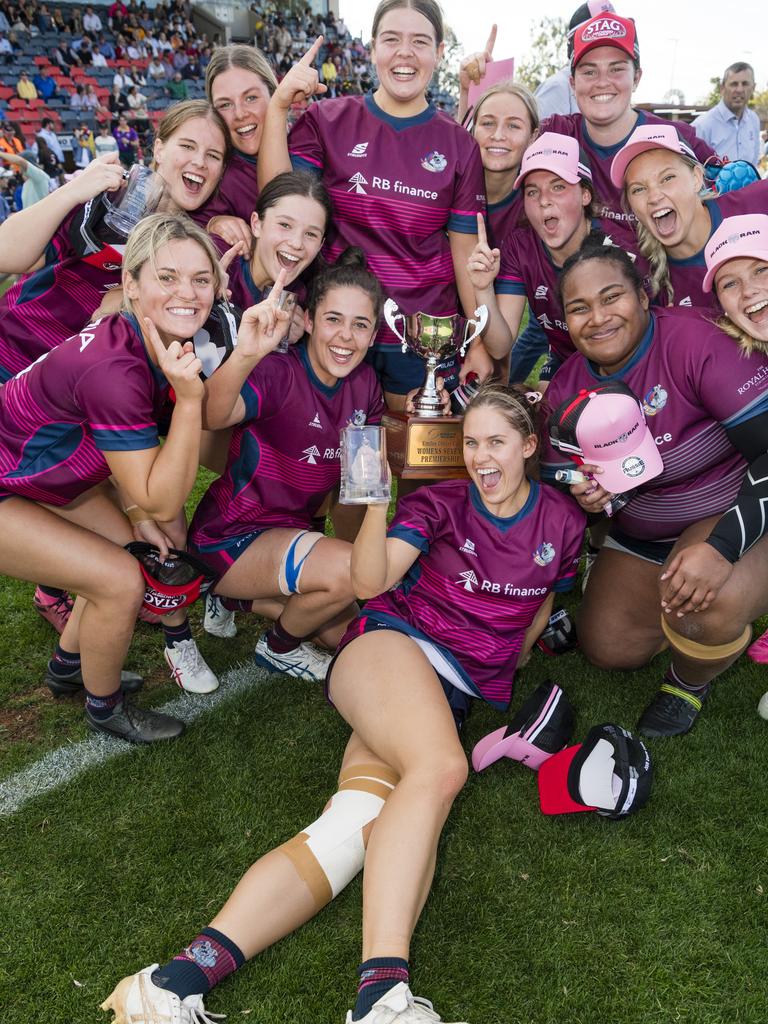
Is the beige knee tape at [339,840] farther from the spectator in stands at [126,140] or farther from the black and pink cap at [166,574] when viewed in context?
the spectator in stands at [126,140]

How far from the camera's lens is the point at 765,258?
104 inches

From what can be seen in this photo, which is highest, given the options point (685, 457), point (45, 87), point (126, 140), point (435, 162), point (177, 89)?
point (45, 87)

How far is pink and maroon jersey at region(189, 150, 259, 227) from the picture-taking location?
352 cm

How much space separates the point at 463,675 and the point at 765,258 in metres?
1.61

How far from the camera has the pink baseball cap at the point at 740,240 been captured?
2660mm

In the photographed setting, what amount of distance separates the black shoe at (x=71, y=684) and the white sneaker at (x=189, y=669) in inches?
6.2

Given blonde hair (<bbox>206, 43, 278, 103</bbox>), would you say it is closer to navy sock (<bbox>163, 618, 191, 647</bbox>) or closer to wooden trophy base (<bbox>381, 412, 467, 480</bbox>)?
wooden trophy base (<bbox>381, 412, 467, 480</bbox>)

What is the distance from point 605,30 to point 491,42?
95cm

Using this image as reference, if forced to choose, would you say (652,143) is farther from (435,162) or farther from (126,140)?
(126,140)

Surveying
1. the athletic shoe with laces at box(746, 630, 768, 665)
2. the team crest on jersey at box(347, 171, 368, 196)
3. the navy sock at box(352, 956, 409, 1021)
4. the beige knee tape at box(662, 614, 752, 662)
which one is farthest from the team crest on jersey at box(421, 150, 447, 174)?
the navy sock at box(352, 956, 409, 1021)

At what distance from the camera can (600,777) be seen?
255 cm

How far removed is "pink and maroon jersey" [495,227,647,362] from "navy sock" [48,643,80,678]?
7.41 feet

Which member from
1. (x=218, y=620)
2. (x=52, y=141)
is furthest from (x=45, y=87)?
(x=218, y=620)

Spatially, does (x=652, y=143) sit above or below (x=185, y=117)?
below
